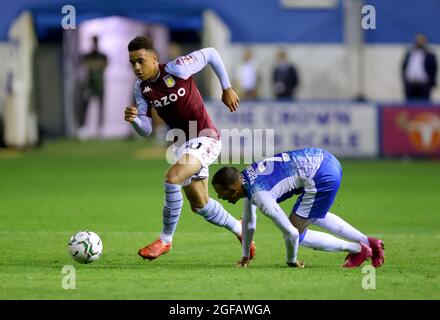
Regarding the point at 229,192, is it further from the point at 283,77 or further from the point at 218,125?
the point at 283,77

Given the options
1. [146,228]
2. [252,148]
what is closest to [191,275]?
[146,228]

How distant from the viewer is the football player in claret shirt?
10.2 m

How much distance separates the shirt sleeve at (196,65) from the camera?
34.3ft

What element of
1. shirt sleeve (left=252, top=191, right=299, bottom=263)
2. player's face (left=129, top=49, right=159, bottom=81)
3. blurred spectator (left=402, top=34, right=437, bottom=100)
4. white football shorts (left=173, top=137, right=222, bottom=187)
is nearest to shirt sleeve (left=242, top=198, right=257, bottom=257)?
shirt sleeve (left=252, top=191, right=299, bottom=263)

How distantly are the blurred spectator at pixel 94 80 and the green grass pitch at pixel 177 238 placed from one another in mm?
5361

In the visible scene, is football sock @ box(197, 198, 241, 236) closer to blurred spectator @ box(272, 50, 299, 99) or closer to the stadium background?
the stadium background

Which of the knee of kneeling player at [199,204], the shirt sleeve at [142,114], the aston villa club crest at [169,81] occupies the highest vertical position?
the aston villa club crest at [169,81]

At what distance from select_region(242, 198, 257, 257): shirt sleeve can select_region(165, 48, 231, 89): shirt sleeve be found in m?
1.24

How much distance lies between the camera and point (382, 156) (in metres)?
22.6

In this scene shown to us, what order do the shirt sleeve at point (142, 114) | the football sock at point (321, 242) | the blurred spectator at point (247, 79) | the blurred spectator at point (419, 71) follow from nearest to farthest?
the football sock at point (321, 242)
the shirt sleeve at point (142, 114)
the blurred spectator at point (419, 71)
the blurred spectator at point (247, 79)

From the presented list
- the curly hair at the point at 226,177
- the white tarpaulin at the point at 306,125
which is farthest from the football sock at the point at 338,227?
the white tarpaulin at the point at 306,125

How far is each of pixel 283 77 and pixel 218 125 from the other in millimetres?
4190

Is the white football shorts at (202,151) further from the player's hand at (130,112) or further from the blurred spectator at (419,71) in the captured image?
the blurred spectator at (419,71)

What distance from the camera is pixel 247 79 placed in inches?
1040
